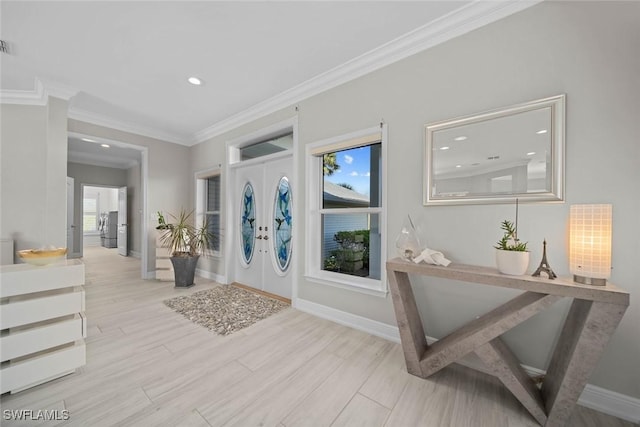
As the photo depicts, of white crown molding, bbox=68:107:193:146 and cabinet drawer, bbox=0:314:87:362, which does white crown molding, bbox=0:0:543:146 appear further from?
cabinet drawer, bbox=0:314:87:362

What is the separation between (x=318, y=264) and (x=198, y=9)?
261 cm

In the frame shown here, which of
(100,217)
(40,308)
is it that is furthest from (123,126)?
(100,217)

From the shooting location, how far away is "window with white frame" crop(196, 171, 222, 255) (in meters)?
4.37

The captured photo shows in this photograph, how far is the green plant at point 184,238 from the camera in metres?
3.98

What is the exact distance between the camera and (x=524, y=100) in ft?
5.33

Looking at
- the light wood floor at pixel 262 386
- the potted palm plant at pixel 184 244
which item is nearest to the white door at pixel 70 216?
the potted palm plant at pixel 184 244

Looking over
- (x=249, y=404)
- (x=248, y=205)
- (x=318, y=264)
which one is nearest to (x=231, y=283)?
(x=248, y=205)

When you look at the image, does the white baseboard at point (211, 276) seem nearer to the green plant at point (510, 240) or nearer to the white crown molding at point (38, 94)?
the white crown molding at point (38, 94)

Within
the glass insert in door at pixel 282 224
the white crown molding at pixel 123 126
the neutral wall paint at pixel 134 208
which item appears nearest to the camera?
the glass insert in door at pixel 282 224

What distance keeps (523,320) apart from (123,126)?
5640 millimetres

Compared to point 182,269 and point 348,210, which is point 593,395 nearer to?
point 348,210

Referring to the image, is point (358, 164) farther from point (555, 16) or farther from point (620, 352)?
point (620, 352)

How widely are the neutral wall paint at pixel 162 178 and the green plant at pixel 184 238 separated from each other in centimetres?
24

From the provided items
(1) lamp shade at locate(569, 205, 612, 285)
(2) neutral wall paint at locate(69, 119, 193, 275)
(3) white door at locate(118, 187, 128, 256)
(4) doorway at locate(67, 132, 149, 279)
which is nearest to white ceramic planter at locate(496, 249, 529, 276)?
(1) lamp shade at locate(569, 205, 612, 285)
